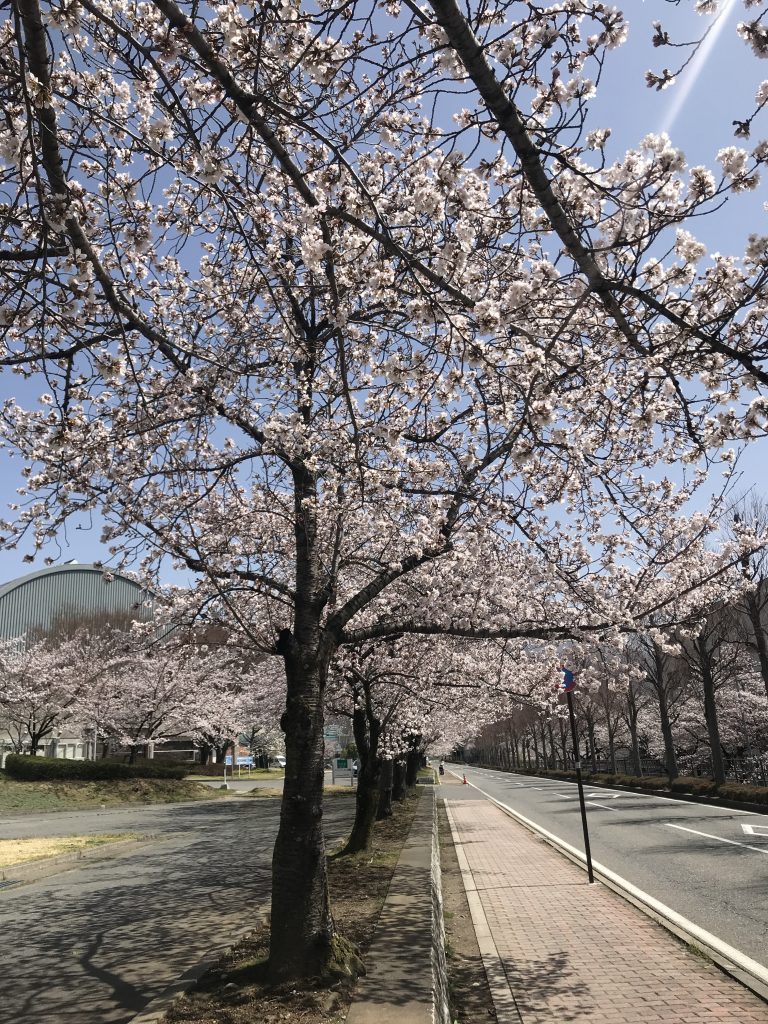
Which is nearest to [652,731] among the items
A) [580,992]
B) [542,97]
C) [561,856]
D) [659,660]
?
[659,660]

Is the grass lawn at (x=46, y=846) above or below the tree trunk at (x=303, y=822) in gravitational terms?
below

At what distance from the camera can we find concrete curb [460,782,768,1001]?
591 centimetres

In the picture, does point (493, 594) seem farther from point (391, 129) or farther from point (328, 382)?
point (391, 129)

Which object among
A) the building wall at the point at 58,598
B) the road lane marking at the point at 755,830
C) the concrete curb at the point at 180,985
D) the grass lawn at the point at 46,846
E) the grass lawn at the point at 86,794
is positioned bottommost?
the grass lawn at the point at 86,794

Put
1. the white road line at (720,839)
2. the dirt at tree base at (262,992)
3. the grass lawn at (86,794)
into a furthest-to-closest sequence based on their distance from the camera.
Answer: the grass lawn at (86,794) < the white road line at (720,839) < the dirt at tree base at (262,992)

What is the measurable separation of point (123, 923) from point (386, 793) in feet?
40.7

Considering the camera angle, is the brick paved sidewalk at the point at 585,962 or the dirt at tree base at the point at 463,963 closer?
the brick paved sidewalk at the point at 585,962

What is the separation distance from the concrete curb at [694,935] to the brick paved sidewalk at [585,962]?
4.1 inches

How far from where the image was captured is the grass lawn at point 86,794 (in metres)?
27.1

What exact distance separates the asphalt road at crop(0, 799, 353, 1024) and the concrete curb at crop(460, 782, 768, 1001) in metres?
4.53

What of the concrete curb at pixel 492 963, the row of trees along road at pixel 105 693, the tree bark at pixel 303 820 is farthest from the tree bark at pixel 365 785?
the row of trees along road at pixel 105 693

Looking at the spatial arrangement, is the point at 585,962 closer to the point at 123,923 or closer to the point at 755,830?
the point at 123,923

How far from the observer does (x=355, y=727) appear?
13.1 meters

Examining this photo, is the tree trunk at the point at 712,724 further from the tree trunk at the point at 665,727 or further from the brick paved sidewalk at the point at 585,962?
the brick paved sidewalk at the point at 585,962
